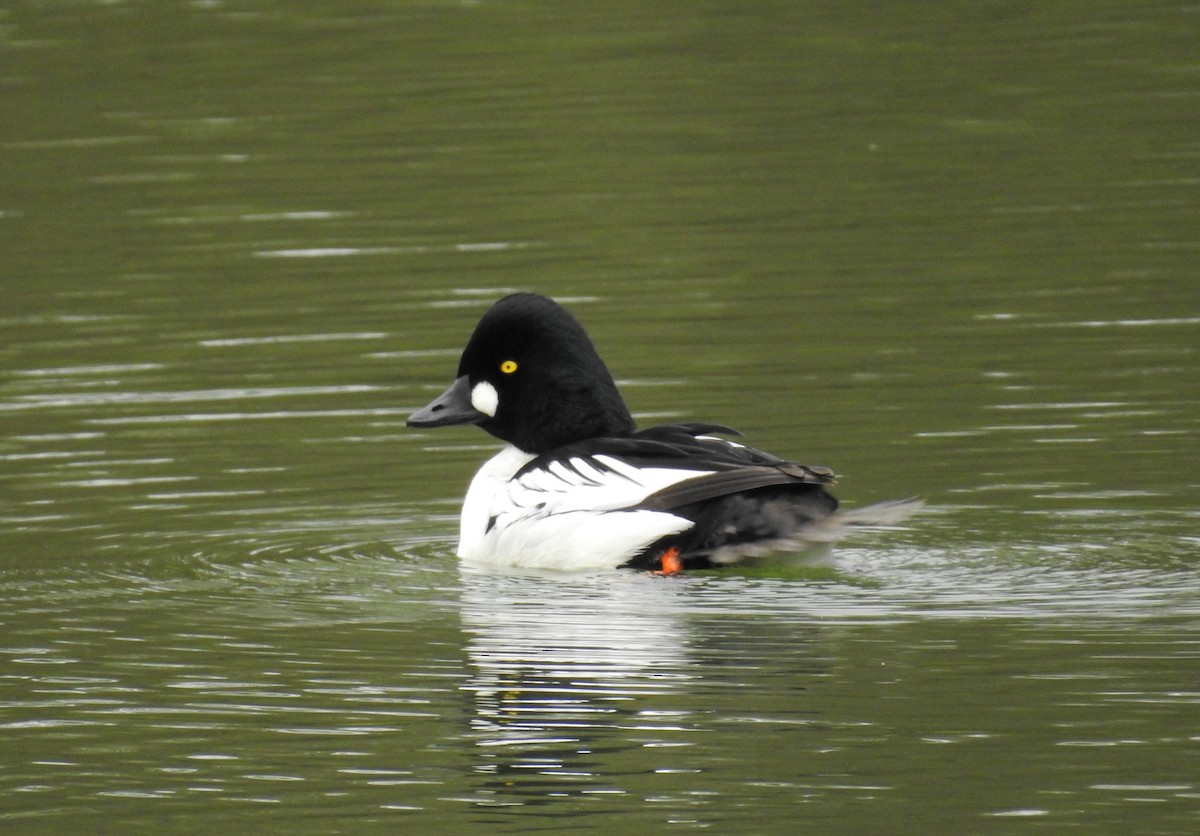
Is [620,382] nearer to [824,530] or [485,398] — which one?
[485,398]

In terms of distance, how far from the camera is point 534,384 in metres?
10.1

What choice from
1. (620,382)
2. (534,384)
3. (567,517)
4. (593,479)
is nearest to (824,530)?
(593,479)

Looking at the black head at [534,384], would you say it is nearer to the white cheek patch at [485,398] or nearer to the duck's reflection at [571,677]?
the white cheek patch at [485,398]

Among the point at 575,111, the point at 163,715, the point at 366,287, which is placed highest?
the point at 575,111

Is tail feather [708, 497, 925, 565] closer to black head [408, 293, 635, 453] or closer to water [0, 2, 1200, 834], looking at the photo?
water [0, 2, 1200, 834]

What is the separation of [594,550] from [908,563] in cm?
118

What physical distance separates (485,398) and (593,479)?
3.76 feet

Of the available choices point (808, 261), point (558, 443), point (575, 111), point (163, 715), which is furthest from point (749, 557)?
point (575, 111)

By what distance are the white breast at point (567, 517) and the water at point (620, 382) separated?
0.49ft

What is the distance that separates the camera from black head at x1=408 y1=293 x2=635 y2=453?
32.9ft

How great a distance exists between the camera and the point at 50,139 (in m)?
20.1

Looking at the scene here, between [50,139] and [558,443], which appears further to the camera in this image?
[50,139]

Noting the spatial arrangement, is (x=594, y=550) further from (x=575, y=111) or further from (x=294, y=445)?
(x=575, y=111)

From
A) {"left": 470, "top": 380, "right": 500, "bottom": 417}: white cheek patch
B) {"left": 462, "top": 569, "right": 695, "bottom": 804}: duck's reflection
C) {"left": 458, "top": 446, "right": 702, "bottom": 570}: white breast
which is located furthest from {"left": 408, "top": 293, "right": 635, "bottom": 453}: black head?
{"left": 462, "top": 569, "right": 695, "bottom": 804}: duck's reflection
